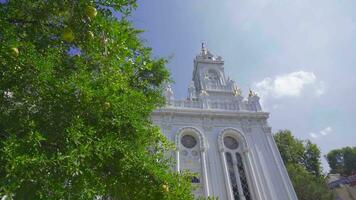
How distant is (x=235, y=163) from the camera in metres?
21.0

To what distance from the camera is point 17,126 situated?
14.9ft

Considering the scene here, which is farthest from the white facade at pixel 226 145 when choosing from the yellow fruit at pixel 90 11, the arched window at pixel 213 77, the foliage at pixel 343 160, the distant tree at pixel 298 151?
the foliage at pixel 343 160

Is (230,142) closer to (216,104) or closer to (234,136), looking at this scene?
(234,136)

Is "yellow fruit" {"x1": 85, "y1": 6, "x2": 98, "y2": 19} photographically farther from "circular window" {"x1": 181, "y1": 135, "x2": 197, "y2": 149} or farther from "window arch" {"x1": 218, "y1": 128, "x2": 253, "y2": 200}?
"circular window" {"x1": 181, "y1": 135, "x2": 197, "y2": 149}

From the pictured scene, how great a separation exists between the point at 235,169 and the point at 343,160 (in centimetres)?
3184

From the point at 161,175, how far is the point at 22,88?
9.33ft

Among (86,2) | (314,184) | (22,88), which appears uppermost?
(314,184)

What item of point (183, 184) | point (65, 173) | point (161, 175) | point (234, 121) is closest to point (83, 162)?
point (65, 173)

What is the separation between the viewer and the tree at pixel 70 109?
424 cm

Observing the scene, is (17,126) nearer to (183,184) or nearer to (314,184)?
(183,184)

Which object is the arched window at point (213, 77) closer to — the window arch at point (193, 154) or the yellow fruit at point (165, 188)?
the window arch at point (193, 154)

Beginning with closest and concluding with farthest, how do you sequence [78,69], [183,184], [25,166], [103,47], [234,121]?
[25,166] < [103,47] < [78,69] < [183,184] < [234,121]

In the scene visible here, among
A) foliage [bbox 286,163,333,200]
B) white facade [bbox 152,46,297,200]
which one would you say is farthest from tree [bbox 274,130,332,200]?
white facade [bbox 152,46,297,200]

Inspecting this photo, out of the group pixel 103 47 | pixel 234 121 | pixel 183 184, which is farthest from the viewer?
pixel 234 121
